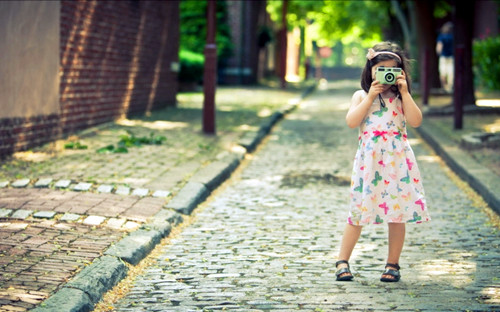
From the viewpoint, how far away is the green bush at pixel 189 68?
24328 millimetres

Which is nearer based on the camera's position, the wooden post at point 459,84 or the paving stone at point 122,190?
the paving stone at point 122,190

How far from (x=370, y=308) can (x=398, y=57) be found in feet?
5.16

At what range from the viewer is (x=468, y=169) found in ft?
29.1

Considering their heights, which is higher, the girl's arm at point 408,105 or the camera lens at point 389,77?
the camera lens at point 389,77

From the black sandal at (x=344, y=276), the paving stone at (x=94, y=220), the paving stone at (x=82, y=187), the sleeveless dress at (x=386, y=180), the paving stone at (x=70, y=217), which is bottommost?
the black sandal at (x=344, y=276)

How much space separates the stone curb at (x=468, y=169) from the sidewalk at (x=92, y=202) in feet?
8.95

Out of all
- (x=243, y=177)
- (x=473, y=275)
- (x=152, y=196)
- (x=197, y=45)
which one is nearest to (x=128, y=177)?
(x=152, y=196)

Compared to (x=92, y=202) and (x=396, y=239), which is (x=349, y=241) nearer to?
(x=396, y=239)

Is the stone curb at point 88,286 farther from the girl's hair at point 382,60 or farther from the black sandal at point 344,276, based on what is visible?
the girl's hair at point 382,60

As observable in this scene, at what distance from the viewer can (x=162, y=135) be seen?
38.7 ft

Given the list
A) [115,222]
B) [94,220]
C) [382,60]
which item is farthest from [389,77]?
[94,220]

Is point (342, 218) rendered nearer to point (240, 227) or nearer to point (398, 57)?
point (240, 227)

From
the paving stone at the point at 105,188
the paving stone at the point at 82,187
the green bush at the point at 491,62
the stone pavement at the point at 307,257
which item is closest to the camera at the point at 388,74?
the stone pavement at the point at 307,257

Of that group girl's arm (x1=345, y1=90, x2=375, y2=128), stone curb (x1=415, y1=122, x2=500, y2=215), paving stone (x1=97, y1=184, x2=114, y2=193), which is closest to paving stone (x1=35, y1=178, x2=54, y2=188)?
paving stone (x1=97, y1=184, x2=114, y2=193)
